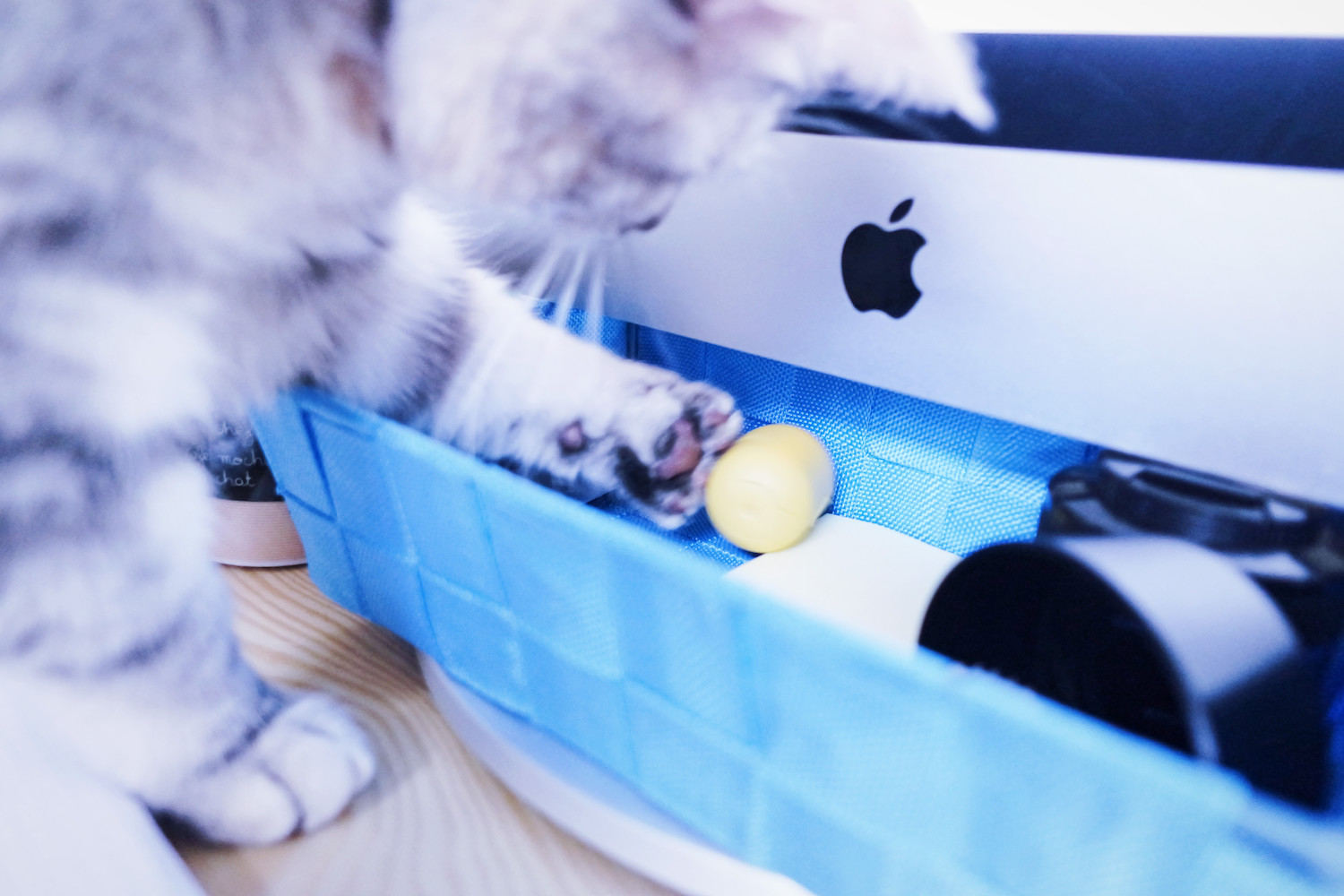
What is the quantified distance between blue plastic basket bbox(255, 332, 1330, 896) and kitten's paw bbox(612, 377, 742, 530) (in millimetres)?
96

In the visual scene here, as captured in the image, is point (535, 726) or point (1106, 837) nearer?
point (1106, 837)

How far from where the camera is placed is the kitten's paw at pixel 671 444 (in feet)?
1.29

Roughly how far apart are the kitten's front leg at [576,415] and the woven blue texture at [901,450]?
0.31 ft

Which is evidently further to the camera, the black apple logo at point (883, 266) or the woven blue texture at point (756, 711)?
the black apple logo at point (883, 266)

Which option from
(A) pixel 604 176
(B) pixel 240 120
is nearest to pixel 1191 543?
(A) pixel 604 176

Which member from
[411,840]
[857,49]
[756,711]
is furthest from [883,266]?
[411,840]

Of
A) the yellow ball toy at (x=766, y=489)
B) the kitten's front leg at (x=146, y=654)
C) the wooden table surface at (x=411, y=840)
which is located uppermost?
the yellow ball toy at (x=766, y=489)

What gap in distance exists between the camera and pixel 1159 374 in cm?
30

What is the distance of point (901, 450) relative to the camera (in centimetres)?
47

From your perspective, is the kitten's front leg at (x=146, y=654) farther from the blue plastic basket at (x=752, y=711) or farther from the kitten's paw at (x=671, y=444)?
the kitten's paw at (x=671, y=444)

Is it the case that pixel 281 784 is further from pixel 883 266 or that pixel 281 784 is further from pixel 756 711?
pixel 883 266

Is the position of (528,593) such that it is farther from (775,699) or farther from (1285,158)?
(1285,158)

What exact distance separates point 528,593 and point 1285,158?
33 cm

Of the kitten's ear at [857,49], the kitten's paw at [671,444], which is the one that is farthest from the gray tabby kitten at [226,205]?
the kitten's paw at [671,444]
